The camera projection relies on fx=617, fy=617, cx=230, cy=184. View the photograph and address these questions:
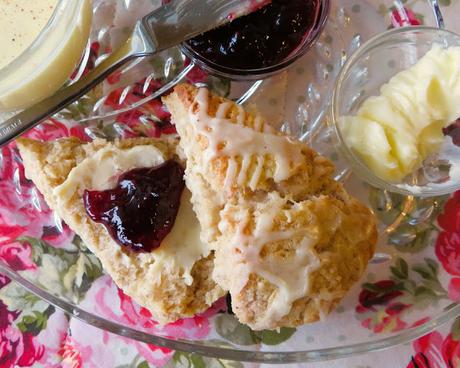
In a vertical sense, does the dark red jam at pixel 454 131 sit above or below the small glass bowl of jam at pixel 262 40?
below

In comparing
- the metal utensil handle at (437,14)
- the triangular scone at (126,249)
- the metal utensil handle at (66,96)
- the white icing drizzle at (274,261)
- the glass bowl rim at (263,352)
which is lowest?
the glass bowl rim at (263,352)

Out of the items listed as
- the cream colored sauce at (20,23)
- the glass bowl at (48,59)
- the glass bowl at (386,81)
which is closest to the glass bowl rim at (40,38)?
the glass bowl at (48,59)

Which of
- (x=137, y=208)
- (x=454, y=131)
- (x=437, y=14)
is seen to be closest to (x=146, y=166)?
(x=137, y=208)

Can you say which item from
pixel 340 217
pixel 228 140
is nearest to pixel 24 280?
pixel 228 140

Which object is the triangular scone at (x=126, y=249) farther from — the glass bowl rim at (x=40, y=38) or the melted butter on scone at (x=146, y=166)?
the glass bowl rim at (x=40, y=38)

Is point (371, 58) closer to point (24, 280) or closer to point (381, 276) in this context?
point (381, 276)

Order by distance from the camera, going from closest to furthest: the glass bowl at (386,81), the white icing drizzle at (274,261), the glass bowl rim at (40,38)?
1. the white icing drizzle at (274,261)
2. the glass bowl rim at (40,38)
3. the glass bowl at (386,81)

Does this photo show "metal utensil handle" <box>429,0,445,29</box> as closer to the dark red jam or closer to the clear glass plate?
the clear glass plate

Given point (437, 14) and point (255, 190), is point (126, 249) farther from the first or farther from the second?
point (437, 14)
